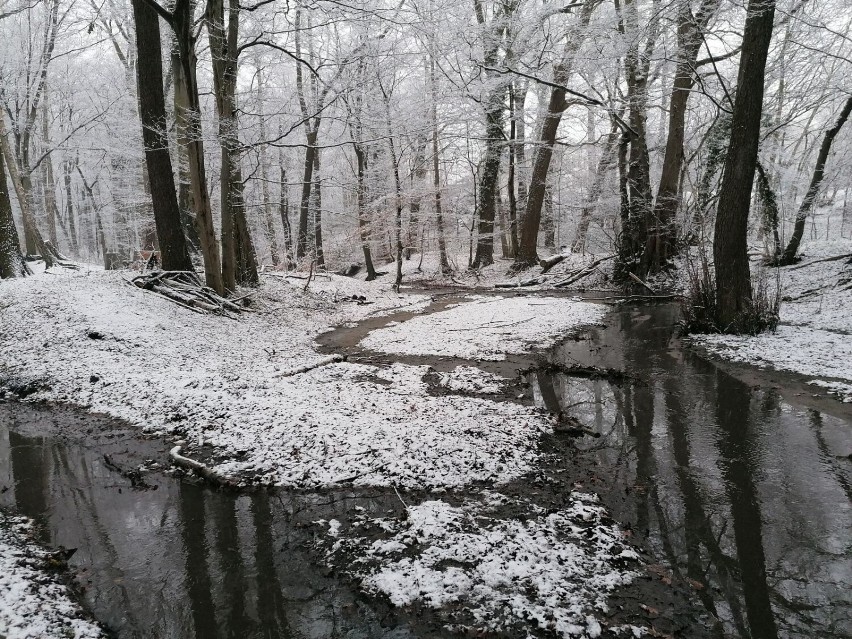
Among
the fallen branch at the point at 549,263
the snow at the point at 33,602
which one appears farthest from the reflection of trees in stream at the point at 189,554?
the fallen branch at the point at 549,263

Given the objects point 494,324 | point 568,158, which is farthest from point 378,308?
point 568,158

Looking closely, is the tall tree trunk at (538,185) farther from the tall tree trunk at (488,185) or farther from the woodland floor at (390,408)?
the woodland floor at (390,408)

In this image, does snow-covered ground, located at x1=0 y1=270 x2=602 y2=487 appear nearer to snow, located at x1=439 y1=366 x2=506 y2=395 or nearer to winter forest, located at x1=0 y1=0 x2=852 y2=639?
winter forest, located at x1=0 y1=0 x2=852 y2=639

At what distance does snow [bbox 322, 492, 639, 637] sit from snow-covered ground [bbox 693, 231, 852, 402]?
406 centimetres

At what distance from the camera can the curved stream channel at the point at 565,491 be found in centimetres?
228

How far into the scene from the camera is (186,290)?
956cm

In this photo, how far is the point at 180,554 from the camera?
2.78 meters

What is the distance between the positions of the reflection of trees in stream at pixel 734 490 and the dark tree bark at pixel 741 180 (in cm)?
229

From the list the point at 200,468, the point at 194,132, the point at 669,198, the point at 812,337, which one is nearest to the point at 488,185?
the point at 669,198

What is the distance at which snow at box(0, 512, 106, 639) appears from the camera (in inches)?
82.0

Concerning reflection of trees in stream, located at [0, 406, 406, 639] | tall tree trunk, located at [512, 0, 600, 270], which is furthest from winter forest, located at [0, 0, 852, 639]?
tall tree trunk, located at [512, 0, 600, 270]

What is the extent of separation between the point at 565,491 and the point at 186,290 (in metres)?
8.94

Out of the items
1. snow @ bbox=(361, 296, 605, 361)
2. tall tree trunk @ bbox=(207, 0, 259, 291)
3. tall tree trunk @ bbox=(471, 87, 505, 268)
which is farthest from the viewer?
tall tree trunk @ bbox=(471, 87, 505, 268)

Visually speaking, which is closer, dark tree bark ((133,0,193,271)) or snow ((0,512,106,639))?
snow ((0,512,106,639))
